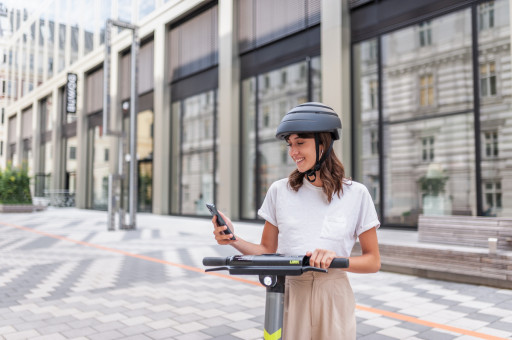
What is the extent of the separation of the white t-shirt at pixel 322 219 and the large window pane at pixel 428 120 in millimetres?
10353

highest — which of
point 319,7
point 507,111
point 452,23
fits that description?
point 319,7

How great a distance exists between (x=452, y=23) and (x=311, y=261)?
11888 millimetres

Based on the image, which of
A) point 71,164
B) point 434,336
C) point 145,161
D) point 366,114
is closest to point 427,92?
point 366,114

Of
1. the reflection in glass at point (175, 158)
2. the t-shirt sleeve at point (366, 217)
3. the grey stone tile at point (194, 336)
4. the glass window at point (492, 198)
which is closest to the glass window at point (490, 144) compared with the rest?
the glass window at point (492, 198)

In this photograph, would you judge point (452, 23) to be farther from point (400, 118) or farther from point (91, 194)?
point (91, 194)

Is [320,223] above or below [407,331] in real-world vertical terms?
above

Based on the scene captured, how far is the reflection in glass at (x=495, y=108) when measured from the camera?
10508 millimetres

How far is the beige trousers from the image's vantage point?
1.75 m

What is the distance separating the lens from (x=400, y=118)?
41.5 ft

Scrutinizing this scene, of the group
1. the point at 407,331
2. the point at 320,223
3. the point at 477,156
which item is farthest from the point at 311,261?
the point at 477,156

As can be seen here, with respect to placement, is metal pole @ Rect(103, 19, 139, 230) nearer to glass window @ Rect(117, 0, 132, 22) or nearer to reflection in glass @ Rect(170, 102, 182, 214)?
reflection in glass @ Rect(170, 102, 182, 214)

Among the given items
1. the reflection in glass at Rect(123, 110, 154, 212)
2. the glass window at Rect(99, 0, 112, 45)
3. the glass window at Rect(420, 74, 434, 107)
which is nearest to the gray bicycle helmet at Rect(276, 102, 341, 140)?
the glass window at Rect(420, 74, 434, 107)

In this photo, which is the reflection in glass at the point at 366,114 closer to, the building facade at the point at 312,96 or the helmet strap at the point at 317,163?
the building facade at the point at 312,96

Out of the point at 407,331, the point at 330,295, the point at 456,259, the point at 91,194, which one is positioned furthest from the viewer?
the point at 91,194
